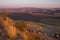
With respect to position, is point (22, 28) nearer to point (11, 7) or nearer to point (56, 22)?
point (11, 7)

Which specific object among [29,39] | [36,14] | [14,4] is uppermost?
[14,4]

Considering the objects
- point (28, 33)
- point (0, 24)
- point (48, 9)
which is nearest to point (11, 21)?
point (0, 24)

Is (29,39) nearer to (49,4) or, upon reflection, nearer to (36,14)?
(36,14)

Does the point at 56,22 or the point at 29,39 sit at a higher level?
the point at 56,22

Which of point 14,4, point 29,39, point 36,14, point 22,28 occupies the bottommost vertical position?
point 29,39

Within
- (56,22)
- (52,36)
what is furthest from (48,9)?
(52,36)

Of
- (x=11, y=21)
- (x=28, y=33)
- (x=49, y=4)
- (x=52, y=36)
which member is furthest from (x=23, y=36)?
(x=49, y=4)

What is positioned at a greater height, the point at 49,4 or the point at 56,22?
the point at 49,4

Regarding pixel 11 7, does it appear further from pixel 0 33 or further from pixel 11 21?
pixel 0 33
